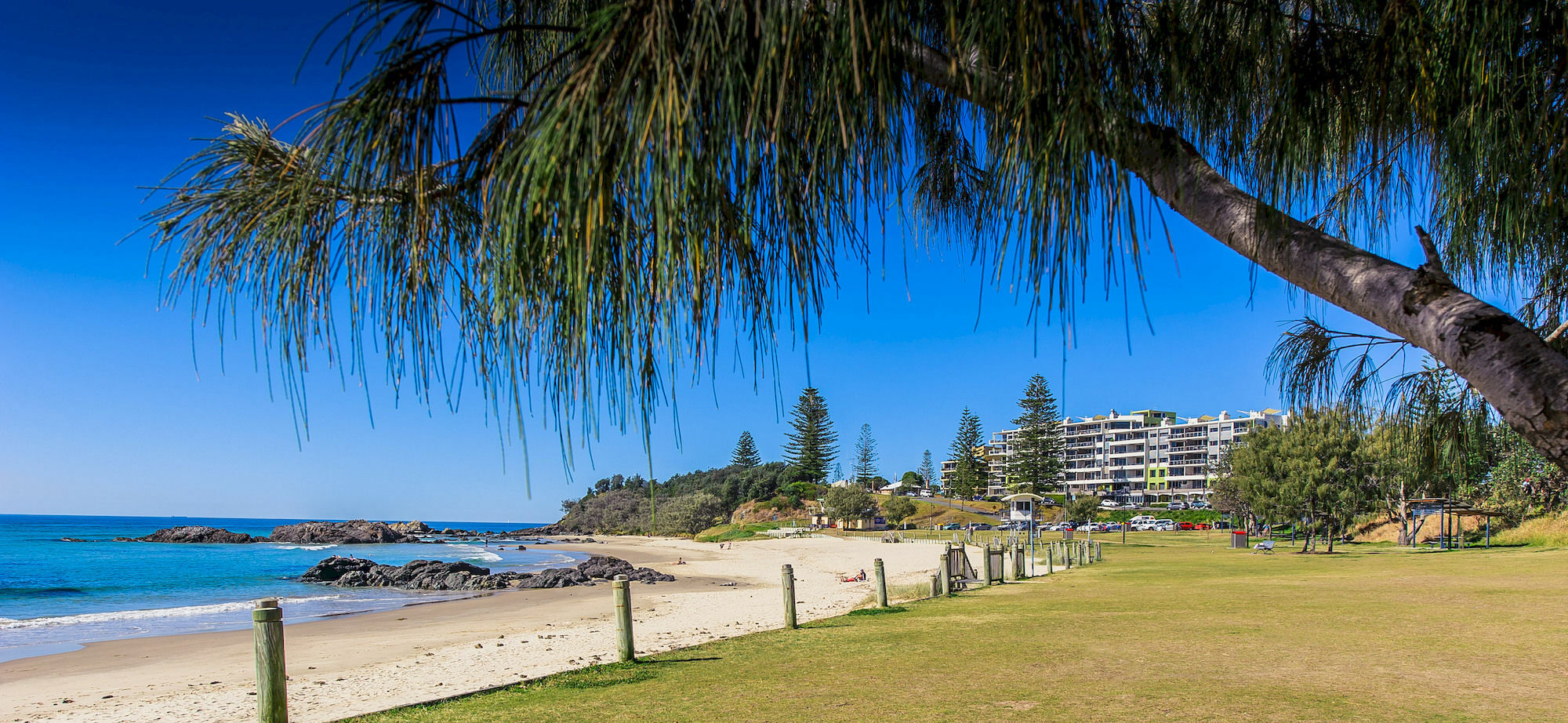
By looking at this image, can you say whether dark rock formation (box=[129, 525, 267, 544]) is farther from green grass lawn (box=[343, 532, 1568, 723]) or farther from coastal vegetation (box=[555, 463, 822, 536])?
green grass lawn (box=[343, 532, 1568, 723])

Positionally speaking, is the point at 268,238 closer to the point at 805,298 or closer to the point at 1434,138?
the point at 805,298

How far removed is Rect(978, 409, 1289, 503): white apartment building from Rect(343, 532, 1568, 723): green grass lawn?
89065 mm

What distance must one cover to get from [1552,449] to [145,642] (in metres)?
21.6

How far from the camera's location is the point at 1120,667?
24.3 feet

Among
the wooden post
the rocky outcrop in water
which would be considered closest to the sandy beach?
the wooden post

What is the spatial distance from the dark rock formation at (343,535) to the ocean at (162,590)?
732 inches

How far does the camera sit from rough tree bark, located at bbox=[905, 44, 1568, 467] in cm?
169

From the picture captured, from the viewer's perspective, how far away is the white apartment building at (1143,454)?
361 feet

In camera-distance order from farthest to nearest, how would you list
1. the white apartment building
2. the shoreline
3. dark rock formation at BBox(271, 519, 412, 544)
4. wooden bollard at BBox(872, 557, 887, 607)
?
the white apartment building
dark rock formation at BBox(271, 519, 412, 544)
the shoreline
wooden bollard at BBox(872, 557, 887, 607)

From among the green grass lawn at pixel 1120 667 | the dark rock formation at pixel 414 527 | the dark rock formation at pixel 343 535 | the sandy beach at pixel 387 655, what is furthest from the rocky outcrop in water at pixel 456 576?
the dark rock formation at pixel 414 527

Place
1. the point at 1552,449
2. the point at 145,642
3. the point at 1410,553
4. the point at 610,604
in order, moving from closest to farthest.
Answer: the point at 1552,449 < the point at 145,642 < the point at 610,604 < the point at 1410,553

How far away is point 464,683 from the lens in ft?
31.0

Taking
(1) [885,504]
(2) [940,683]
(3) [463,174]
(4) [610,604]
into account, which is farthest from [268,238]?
(1) [885,504]

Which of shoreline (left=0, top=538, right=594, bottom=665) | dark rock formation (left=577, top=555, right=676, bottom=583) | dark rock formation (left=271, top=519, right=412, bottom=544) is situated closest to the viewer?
shoreline (left=0, top=538, right=594, bottom=665)
